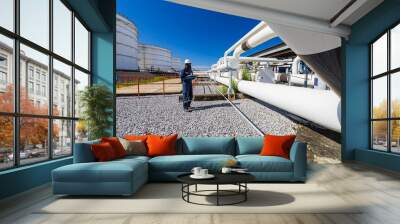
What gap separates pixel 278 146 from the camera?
6.02 metres

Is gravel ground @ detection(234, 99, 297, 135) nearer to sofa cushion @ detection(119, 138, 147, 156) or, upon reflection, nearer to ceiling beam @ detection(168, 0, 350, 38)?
ceiling beam @ detection(168, 0, 350, 38)

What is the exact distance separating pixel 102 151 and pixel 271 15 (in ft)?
15.2

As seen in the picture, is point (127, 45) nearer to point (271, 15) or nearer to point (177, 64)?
point (177, 64)

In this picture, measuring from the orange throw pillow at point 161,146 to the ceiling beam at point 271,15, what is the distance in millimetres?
3061

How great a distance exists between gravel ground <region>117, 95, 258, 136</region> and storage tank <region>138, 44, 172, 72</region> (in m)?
0.90

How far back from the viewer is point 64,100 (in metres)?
6.70

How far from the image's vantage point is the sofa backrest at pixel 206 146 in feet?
21.1

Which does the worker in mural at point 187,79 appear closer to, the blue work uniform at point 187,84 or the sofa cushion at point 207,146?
the blue work uniform at point 187,84

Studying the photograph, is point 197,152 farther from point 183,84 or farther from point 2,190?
point 183,84

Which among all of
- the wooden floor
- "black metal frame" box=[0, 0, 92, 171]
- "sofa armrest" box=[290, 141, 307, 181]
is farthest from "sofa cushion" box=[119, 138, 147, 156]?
"sofa armrest" box=[290, 141, 307, 181]

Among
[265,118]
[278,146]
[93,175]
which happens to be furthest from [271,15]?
[93,175]

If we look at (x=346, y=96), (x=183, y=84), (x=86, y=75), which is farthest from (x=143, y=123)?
(x=346, y=96)

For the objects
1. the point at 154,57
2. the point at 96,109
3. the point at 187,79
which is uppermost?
the point at 154,57

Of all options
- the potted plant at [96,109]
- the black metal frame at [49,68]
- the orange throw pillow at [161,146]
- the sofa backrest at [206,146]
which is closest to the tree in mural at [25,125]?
the black metal frame at [49,68]
